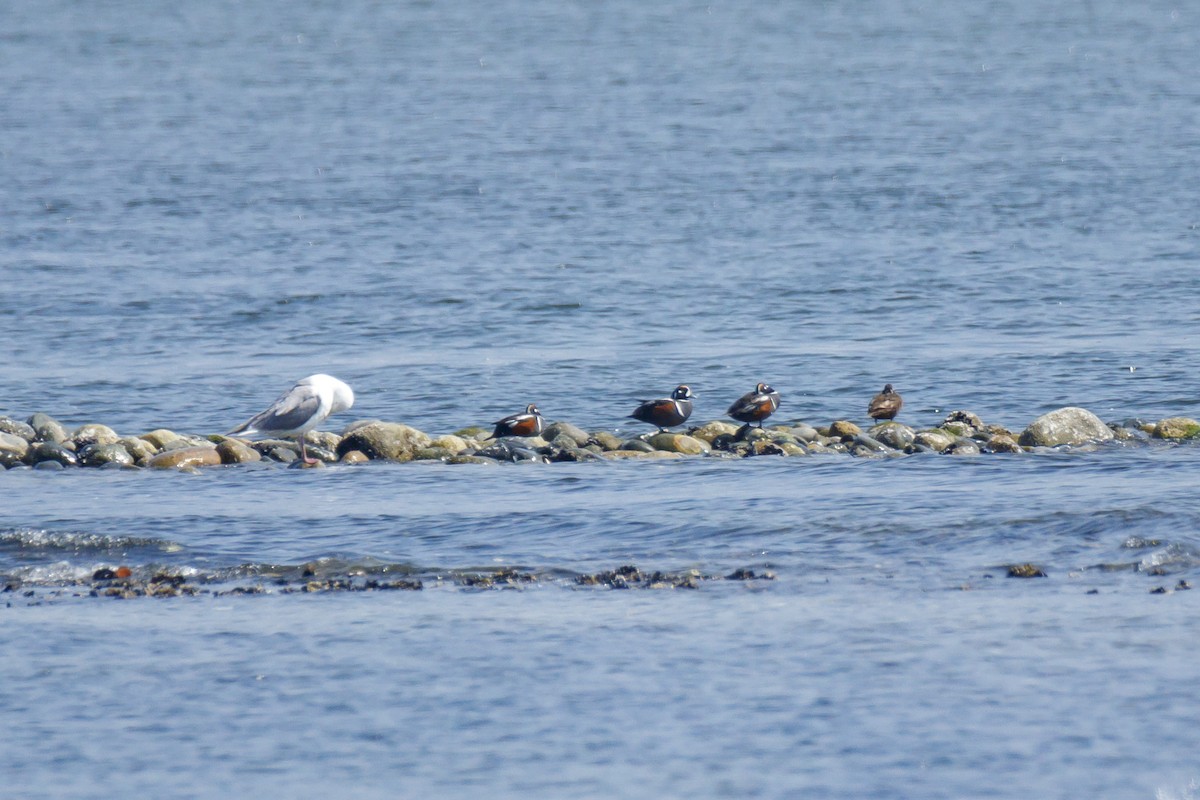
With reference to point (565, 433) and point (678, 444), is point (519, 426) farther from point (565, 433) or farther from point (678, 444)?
point (678, 444)

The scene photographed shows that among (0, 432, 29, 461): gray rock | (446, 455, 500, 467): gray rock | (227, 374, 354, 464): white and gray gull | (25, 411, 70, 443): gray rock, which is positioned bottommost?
(446, 455, 500, 467): gray rock

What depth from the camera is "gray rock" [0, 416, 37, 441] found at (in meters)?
20.1

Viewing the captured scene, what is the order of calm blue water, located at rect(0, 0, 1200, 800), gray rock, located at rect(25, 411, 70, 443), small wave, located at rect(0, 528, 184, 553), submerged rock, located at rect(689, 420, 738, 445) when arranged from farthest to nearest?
gray rock, located at rect(25, 411, 70, 443), submerged rock, located at rect(689, 420, 738, 445), small wave, located at rect(0, 528, 184, 553), calm blue water, located at rect(0, 0, 1200, 800)

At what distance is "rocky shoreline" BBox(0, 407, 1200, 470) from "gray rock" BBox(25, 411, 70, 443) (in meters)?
0.02

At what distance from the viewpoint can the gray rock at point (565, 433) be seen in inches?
767

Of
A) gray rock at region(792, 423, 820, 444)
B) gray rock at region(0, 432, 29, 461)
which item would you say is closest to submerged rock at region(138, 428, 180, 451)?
gray rock at region(0, 432, 29, 461)

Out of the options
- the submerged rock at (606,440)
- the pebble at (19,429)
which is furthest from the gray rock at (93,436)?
the submerged rock at (606,440)

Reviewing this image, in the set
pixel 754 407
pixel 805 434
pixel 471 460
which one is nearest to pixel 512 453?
pixel 471 460

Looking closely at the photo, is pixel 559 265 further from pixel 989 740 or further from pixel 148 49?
pixel 148 49

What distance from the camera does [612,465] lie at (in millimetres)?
18156

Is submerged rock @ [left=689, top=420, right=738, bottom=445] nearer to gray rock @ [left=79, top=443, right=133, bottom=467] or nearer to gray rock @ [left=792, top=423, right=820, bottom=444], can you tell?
gray rock @ [left=792, top=423, right=820, bottom=444]

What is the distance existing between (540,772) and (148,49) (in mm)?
95768

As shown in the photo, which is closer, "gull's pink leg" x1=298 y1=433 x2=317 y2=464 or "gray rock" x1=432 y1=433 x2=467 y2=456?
"gull's pink leg" x1=298 y1=433 x2=317 y2=464

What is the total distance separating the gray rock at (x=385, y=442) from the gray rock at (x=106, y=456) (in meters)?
2.43
